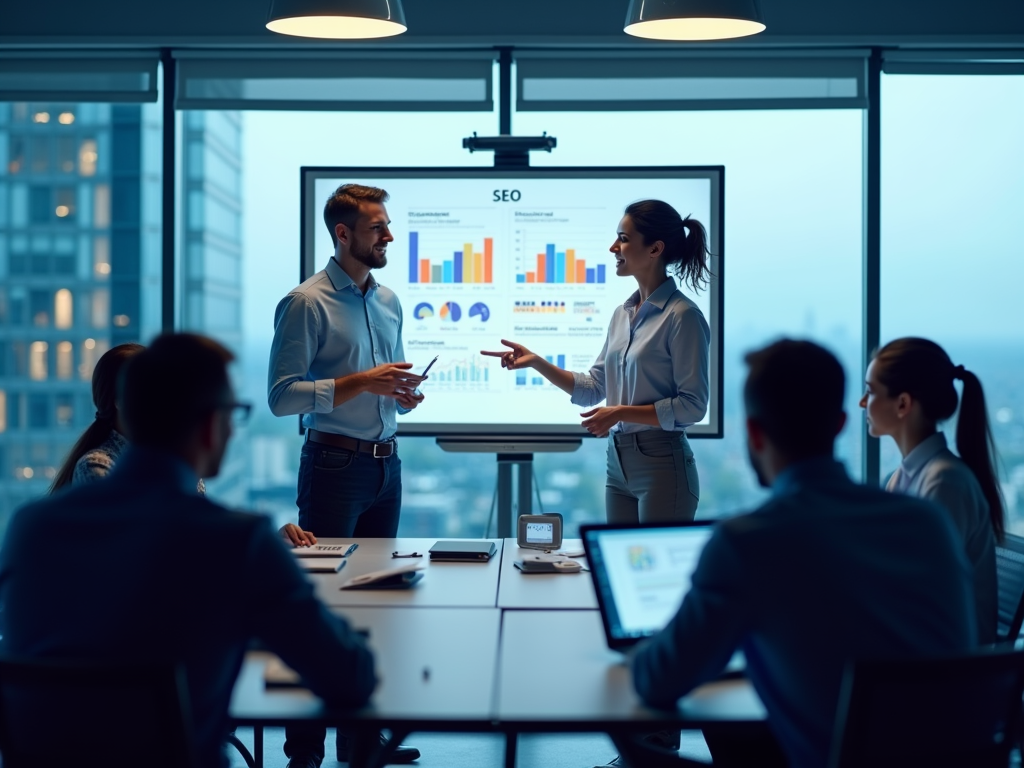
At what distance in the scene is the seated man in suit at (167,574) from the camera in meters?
1.49

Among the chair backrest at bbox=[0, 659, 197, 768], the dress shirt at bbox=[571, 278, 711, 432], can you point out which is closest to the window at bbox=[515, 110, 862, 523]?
the dress shirt at bbox=[571, 278, 711, 432]

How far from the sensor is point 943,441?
2359 millimetres

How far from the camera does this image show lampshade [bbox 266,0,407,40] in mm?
2945

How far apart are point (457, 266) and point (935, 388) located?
2702 mm

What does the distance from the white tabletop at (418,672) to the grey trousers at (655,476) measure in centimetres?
130

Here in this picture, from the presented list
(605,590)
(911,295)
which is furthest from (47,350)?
(911,295)

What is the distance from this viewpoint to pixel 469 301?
185 inches

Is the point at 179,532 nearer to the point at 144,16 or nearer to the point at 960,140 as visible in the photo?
the point at 144,16

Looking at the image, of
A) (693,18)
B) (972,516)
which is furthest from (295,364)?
(972,516)

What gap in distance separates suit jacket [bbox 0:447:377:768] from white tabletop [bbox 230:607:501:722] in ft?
0.61

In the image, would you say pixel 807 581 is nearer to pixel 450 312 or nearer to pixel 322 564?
pixel 322 564

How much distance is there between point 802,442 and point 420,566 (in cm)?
143

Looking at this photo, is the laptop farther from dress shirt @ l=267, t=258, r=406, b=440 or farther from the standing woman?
dress shirt @ l=267, t=258, r=406, b=440

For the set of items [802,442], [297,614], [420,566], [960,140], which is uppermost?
[960,140]
